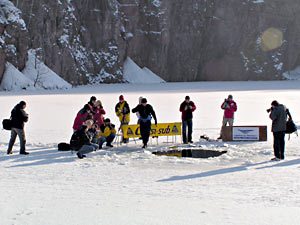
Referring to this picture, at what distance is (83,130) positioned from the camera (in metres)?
11.1

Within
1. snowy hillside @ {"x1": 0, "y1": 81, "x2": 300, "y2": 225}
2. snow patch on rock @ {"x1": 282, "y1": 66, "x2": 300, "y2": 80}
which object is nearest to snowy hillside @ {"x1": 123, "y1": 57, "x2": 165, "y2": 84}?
snow patch on rock @ {"x1": 282, "y1": 66, "x2": 300, "y2": 80}

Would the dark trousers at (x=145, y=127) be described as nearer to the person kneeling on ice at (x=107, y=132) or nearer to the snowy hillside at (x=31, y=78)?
the person kneeling on ice at (x=107, y=132)

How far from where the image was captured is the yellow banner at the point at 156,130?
13.4m

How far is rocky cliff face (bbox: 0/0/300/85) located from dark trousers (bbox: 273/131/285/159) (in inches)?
1786

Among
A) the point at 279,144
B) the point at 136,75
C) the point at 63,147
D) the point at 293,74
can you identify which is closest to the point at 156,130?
the point at 63,147

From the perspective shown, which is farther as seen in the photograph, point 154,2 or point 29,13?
point 154,2

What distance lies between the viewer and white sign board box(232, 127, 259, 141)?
45.8 feet

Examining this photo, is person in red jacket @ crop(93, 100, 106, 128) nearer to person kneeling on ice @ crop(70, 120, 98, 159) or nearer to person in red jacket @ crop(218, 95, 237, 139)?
person kneeling on ice @ crop(70, 120, 98, 159)

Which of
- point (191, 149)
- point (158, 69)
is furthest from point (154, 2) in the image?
point (191, 149)

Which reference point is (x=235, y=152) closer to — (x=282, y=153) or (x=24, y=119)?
(x=282, y=153)

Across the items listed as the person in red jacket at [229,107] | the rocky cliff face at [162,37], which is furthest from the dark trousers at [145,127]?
the rocky cliff face at [162,37]

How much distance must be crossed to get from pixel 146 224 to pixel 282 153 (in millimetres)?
5974

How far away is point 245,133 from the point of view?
14.0 m

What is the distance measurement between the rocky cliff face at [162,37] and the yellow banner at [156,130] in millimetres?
41487
